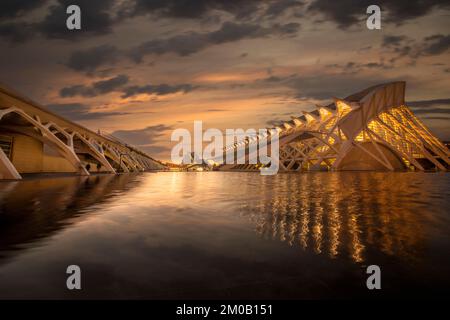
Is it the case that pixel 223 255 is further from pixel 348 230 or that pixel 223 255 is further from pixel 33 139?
pixel 33 139

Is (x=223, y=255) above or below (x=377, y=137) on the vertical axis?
below

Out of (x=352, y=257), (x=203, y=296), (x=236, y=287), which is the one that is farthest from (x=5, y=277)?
(x=352, y=257)

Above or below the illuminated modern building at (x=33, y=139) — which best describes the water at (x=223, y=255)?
below

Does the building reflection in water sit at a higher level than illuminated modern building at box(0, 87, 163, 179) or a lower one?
lower

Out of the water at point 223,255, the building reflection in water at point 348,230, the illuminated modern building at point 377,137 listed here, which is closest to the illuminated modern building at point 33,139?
the water at point 223,255

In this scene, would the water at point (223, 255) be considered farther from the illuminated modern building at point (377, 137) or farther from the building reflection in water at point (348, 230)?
the illuminated modern building at point (377, 137)

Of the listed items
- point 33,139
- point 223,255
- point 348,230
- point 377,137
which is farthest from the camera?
point 377,137

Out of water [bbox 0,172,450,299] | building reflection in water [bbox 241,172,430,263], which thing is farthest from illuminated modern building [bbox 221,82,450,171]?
water [bbox 0,172,450,299]

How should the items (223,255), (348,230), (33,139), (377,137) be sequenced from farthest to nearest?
1. (377,137)
2. (33,139)
3. (348,230)
4. (223,255)

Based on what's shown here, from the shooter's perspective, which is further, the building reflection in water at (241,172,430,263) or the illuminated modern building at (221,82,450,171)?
the illuminated modern building at (221,82,450,171)

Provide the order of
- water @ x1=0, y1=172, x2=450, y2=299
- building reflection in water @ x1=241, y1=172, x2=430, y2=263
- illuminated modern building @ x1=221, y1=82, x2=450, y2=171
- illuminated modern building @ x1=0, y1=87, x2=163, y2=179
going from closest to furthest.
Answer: water @ x1=0, y1=172, x2=450, y2=299
building reflection in water @ x1=241, y1=172, x2=430, y2=263
illuminated modern building @ x1=0, y1=87, x2=163, y2=179
illuminated modern building @ x1=221, y1=82, x2=450, y2=171

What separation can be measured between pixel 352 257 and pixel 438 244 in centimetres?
140

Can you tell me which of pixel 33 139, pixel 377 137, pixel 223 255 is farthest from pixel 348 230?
pixel 377 137

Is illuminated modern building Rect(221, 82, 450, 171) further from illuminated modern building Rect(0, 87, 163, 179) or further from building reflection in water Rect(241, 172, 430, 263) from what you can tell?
building reflection in water Rect(241, 172, 430, 263)
